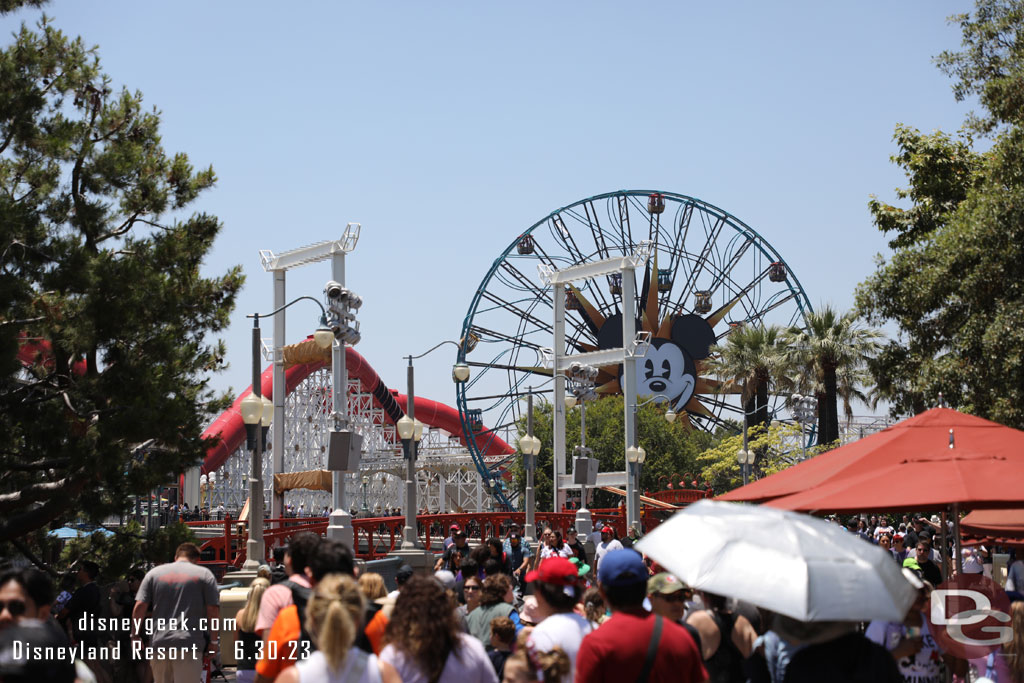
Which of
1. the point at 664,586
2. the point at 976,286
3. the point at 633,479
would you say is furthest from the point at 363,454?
the point at 664,586

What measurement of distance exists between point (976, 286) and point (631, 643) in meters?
17.9

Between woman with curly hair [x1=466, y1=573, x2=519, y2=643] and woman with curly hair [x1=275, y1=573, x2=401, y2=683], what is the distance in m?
2.44

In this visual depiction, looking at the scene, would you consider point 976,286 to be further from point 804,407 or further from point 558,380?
point 804,407

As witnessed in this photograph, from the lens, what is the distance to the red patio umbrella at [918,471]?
25.2 ft

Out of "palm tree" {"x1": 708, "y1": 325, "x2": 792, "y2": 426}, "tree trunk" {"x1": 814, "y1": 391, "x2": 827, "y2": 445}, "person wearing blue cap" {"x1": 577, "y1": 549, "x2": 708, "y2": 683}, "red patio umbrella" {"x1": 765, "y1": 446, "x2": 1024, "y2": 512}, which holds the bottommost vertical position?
"person wearing blue cap" {"x1": 577, "y1": 549, "x2": 708, "y2": 683}

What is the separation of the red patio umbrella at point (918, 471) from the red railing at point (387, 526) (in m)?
13.1

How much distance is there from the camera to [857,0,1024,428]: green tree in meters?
20.1

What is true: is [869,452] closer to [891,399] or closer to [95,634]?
[95,634]

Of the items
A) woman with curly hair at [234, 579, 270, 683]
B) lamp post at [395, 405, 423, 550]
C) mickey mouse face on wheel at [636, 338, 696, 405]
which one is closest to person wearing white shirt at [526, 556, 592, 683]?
woman with curly hair at [234, 579, 270, 683]

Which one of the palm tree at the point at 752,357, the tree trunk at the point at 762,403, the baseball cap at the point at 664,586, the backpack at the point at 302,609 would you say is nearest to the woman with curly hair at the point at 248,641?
the backpack at the point at 302,609

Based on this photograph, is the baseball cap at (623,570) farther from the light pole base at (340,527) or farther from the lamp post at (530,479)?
the lamp post at (530,479)

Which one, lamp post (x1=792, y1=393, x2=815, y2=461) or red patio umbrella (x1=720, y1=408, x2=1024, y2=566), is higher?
lamp post (x1=792, y1=393, x2=815, y2=461)

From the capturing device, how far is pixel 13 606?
16.4ft

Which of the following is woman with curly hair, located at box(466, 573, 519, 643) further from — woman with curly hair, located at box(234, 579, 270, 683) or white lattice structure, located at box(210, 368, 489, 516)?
white lattice structure, located at box(210, 368, 489, 516)
